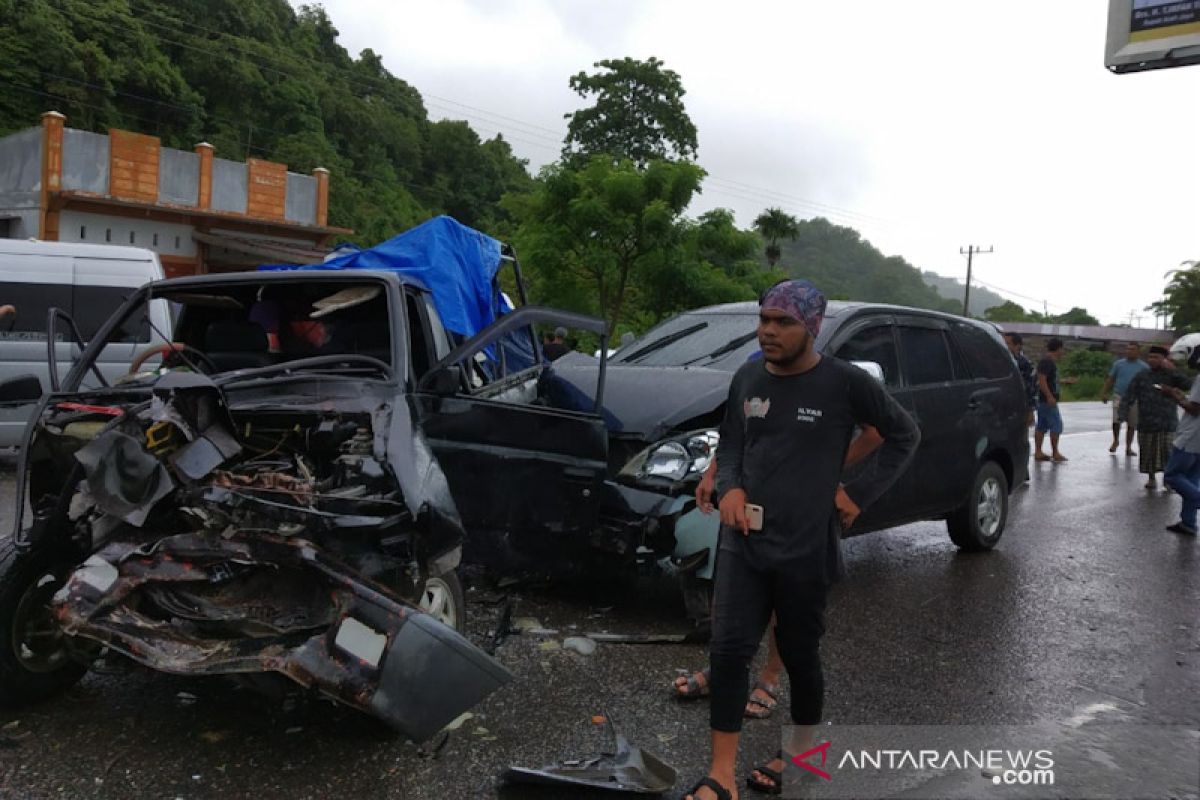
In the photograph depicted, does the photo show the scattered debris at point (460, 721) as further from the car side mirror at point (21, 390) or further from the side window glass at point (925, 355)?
the side window glass at point (925, 355)

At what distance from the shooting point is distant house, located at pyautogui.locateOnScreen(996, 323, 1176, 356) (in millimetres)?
59375

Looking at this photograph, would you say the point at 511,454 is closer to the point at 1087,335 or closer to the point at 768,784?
the point at 768,784

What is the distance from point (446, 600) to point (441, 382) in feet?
3.23

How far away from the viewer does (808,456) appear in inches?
118

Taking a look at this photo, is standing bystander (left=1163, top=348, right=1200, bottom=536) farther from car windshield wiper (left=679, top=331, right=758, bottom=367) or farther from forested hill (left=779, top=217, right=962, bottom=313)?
forested hill (left=779, top=217, right=962, bottom=313)

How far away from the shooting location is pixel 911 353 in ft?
20.7

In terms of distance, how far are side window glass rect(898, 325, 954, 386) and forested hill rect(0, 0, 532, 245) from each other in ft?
111

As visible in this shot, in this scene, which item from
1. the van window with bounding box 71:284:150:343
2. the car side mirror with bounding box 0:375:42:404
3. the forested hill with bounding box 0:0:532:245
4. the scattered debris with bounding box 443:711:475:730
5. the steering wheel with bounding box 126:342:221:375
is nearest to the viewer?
the scattered debris with bounding box 443:711:475:730

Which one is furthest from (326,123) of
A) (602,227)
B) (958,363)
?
(958,363)

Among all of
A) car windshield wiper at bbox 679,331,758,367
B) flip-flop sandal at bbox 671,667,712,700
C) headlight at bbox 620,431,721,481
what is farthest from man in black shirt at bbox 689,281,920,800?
car windshield wiper at bbox 679,331,758,367

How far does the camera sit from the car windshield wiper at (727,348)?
228 inches

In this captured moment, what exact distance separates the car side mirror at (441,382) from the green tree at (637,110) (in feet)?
147

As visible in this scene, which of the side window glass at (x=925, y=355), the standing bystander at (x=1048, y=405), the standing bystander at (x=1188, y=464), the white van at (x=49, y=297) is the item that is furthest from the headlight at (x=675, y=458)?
the standing bystander at (x=1048, y=405)

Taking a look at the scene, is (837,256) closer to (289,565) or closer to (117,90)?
(117,90)
